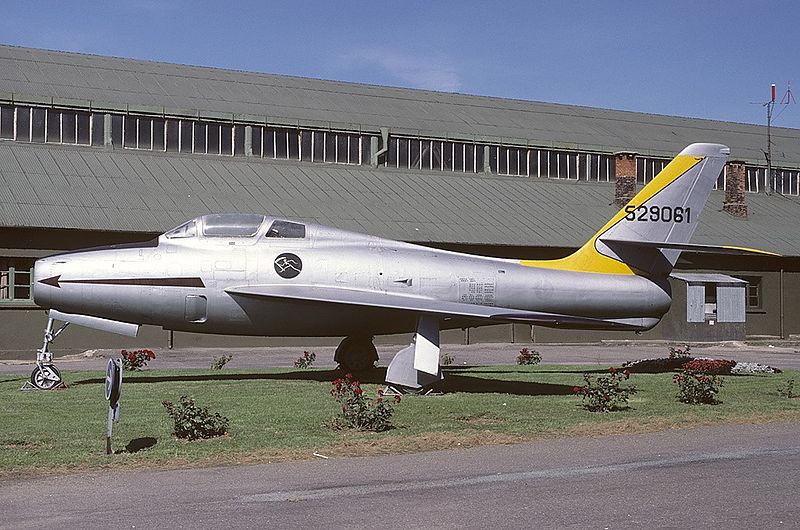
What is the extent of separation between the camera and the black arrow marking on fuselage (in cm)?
1970

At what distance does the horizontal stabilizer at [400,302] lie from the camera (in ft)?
63.9

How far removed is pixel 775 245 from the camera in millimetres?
50750

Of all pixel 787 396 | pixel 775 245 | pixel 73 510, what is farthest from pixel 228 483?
pixel 775 245

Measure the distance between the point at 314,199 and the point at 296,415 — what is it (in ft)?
92.5

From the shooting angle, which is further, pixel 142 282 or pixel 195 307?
pixel 195 307

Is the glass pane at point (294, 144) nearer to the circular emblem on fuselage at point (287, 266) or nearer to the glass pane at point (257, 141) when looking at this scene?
the glass pane at point (257, 141)

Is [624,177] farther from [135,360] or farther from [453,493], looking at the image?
[453,493]

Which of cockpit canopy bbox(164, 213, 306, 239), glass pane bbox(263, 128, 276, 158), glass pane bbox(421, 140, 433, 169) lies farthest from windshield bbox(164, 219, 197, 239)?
glass pane bbox(421, 140, 433, 169)

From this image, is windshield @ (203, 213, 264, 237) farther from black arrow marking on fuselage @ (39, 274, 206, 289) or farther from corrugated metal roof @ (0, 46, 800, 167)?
corrugated metal roof @ (0, 46, 800, 167)

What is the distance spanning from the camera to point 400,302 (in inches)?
797

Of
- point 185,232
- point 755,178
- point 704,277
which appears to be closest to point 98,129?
point 185,232

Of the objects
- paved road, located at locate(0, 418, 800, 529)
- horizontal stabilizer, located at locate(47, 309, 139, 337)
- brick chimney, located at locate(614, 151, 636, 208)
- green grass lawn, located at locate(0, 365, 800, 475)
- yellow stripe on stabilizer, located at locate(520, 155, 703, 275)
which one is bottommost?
paved road, located at locate(0, 418, 800, 529)

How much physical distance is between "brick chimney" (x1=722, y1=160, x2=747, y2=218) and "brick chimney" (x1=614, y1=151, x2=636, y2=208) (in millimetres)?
6142

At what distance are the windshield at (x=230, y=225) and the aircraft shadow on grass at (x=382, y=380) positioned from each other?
3.88m
